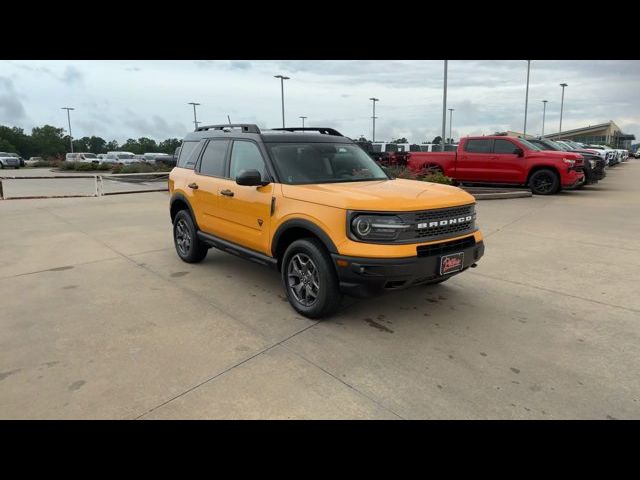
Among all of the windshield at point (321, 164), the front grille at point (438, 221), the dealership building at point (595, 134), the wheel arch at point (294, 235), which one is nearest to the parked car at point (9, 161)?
the windshield at point (321, 164)

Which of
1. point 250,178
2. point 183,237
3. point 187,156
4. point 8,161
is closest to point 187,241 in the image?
point 183,237

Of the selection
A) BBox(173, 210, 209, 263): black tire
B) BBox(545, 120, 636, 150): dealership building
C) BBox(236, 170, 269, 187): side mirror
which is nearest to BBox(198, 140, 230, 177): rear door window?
BBox(173, 210, 209, 263): black tire

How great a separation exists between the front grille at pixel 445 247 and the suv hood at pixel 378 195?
0.34 metres

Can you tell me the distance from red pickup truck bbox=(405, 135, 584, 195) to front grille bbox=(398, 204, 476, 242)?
33.9 ft

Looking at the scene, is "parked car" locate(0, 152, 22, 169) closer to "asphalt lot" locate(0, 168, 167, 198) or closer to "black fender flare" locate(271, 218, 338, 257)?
"asphalt lot" locate(0, 168, 167, 198)

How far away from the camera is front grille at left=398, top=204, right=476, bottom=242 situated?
3.68 m

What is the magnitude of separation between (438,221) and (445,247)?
248 mm

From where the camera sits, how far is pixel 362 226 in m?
3.67

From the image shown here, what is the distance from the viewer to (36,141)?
334ft

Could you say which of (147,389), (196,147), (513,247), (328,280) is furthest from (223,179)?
(513,247)

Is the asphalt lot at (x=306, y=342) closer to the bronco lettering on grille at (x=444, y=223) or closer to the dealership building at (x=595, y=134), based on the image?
the bronco lettering on grille at (x=444, y=223)

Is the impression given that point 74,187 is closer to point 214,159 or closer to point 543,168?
point 214,159
